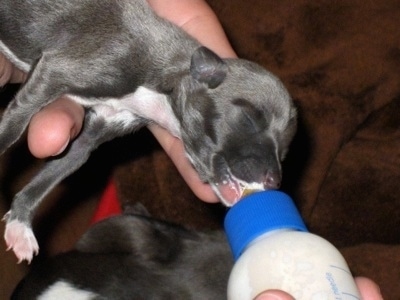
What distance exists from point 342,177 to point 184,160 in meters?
0.93

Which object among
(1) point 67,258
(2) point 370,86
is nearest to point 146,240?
(1) point 67,258

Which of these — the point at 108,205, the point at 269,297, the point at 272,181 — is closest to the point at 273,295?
the point at 269,297

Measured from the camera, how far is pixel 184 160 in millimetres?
3078

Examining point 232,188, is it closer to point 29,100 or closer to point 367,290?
→ point 367,290

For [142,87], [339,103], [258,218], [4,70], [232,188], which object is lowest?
[339,103]

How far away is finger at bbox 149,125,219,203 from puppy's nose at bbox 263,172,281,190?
57cm

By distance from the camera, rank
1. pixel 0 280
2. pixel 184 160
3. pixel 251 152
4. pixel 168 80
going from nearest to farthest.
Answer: pixel 251 152, pixel 168 80, pixel 184 160, pixel 0 280

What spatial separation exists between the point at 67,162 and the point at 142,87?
0.41 meters

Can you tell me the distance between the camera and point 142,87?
8.53 ft

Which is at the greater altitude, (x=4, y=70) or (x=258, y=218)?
(x=258, y=218)

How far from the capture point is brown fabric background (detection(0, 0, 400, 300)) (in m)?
3.61

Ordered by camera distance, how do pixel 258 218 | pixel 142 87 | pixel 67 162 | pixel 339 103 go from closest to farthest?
pixel 258 218 < pixel 142 87 < pixel 67 162 < pixel 339 103

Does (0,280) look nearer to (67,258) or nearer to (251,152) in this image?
(67,258)

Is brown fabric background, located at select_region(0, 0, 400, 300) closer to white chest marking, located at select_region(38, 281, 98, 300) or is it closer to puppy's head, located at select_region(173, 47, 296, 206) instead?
white chest marking, located at select_region(38, 281, 98, 300)
